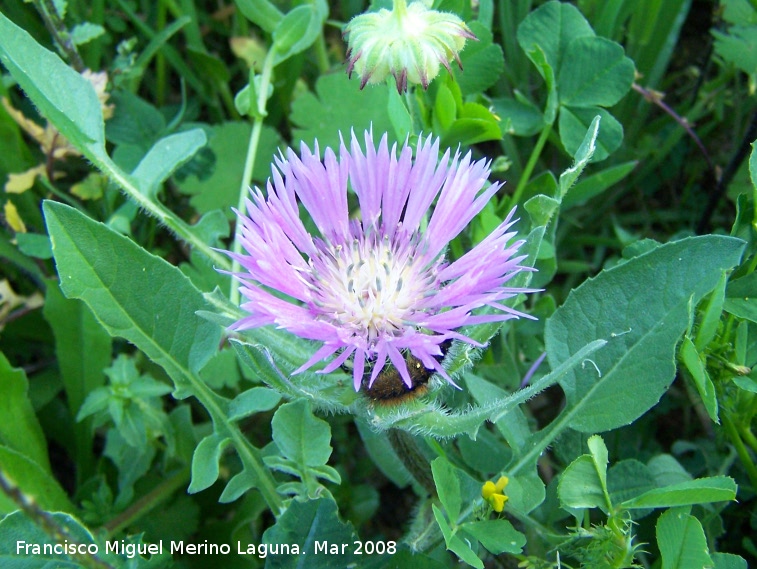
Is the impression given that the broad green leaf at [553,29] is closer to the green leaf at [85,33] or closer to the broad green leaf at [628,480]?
the broad green leaf at [628,480]

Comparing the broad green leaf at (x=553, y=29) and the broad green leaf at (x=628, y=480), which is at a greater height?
the broad green leaf at (x=553, y=29)

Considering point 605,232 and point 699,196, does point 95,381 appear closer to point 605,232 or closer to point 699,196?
point 605,232

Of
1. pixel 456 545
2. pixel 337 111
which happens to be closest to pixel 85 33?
pixel 337 111

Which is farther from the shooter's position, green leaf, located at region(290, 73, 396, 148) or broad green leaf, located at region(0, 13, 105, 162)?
green leaf, located at region(290, 73, 396, 148)

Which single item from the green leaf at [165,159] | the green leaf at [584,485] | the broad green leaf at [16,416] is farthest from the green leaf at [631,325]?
the broad green leaf at [16,416]

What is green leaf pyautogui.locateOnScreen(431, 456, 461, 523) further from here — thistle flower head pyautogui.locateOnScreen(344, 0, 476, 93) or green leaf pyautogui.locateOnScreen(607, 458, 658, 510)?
thistle flower head pyautogui.locateOnScreen(344, 0, 476, 93)

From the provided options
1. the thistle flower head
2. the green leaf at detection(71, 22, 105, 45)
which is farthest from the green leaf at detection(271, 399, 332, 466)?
the green leaf at detection(71, 22, 105, 45)
